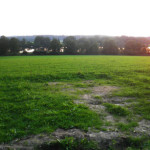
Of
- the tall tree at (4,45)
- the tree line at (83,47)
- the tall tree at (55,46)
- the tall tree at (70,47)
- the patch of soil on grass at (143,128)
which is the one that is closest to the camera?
the patch of soil on grass at (143,128)

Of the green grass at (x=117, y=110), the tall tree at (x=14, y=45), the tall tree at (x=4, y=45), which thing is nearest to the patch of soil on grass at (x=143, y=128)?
the green grass at (x=117, y=110)

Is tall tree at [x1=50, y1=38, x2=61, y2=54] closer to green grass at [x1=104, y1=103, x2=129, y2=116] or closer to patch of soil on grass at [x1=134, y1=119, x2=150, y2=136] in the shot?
green grass at [x1=104, y1=103, x2=129, y2=116]

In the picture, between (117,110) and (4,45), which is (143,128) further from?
(4,45)

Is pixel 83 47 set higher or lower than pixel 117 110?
higher

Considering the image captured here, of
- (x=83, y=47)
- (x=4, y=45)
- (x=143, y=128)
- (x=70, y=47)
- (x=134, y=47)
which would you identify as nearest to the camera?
(x=143, y=128)

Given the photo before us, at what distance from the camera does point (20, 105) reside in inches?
377

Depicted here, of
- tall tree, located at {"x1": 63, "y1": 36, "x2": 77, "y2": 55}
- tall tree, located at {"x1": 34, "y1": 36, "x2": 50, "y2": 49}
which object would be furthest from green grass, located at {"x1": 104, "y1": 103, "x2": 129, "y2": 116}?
tall tree, located at {"x1": 34, "y1": 36, "x2": 50, "y2": 49}

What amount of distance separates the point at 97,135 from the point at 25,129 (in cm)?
302

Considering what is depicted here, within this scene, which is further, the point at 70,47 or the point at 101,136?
the point at 70,47

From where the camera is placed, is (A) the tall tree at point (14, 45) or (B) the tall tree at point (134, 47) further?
(A) the tall tree at point (14, 45)

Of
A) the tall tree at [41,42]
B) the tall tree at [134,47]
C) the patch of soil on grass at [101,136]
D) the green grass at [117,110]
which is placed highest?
the tall tree at [41,42]

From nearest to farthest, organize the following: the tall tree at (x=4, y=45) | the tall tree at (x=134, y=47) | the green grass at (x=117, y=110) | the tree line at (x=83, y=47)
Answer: the green grass at (x=117, y=110) → the tall tree at (x=134, y=47) → the tree line at (x=83, y=47) → the tall tree at (x=4, y=45)

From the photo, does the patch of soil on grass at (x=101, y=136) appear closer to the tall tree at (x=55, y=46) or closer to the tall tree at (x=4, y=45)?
the tall tree at (x=55, y=46)

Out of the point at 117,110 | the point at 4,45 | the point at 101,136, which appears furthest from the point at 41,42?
the point at 101,136
